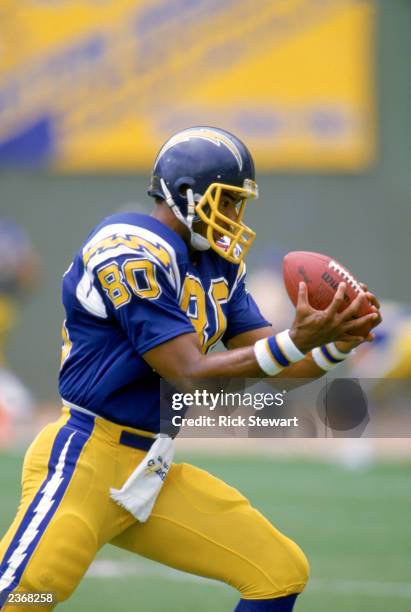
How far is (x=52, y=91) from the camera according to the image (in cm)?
1442

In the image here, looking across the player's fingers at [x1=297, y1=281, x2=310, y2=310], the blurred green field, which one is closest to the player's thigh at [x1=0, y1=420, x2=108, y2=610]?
the player's fingers at [x1=297, y1=281, x2=310, y2=310]

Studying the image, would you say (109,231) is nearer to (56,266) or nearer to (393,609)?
(393,609)

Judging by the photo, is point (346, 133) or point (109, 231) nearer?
point (109, 231)

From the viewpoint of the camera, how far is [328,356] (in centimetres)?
372

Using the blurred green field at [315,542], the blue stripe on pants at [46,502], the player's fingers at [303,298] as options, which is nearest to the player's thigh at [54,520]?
the blue stripe on pants at [46,502]

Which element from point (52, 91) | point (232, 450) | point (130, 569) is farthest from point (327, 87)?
point (130, 569)

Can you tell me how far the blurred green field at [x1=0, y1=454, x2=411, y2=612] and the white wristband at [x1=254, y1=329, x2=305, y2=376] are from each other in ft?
7.47

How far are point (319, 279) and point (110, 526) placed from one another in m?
1.03

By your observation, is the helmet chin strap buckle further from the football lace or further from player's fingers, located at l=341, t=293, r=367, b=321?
player's fingers, located at l=341, t=293, r=367, b=321

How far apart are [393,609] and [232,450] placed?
545 cm

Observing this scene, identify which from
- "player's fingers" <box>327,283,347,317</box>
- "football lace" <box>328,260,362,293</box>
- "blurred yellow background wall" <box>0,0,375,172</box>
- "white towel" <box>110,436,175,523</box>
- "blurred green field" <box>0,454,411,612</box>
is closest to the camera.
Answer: "player's fingers" <box>327,283,347,317</box>

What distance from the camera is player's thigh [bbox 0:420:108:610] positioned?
3.39 meters

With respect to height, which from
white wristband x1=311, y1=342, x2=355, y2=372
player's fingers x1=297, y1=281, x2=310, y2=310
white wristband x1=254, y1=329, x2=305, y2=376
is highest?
player's fingers x1=297, y1=281, x2=310, y2=310

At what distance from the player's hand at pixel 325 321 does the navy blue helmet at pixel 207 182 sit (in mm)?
394
